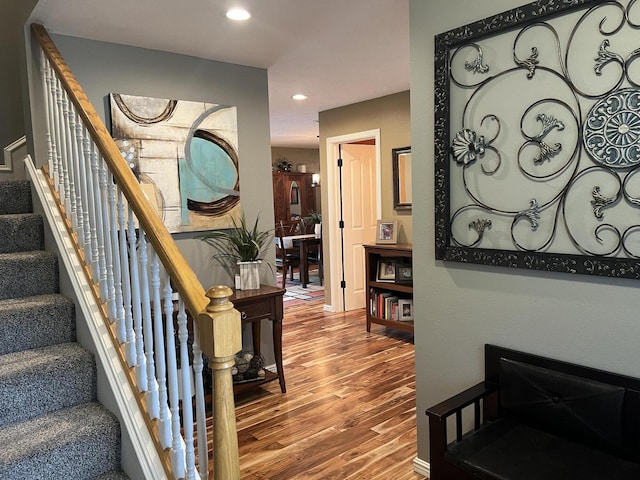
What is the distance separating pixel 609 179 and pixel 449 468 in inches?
47.9

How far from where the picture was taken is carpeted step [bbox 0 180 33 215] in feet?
8.50

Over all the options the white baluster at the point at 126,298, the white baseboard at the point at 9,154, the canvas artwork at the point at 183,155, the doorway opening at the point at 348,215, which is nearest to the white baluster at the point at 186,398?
the white baluster at the point at 126,298

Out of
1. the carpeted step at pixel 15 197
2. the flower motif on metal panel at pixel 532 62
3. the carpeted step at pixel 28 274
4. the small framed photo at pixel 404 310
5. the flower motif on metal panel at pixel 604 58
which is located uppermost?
the flower motif on metal panel at pixel 532 62

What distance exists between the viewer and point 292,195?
9734mm

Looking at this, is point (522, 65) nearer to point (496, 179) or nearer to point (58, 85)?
point (496, 179)

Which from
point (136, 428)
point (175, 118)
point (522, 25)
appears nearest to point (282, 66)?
point (175, 118)

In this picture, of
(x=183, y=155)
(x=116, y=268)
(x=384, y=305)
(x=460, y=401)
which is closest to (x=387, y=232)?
(x=384, y=305)

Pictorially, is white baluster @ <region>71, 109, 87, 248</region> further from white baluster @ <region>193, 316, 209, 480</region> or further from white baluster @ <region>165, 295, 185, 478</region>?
white baluster @ <region>193, 316, 209, 480</region>

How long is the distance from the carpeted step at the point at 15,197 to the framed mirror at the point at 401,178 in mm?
3413

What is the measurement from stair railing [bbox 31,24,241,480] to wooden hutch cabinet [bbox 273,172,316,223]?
276 inches

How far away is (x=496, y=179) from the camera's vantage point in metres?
1.94

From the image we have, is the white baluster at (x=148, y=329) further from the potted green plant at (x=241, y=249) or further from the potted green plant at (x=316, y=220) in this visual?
the potted green plant at (x=316, y=220)

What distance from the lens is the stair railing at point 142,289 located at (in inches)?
49.2

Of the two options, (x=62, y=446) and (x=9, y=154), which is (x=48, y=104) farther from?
(x=62, y=446)
